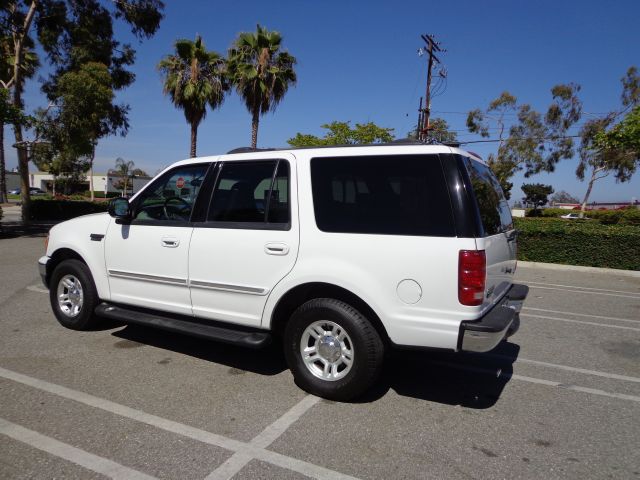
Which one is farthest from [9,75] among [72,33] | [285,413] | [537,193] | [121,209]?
[537,193]

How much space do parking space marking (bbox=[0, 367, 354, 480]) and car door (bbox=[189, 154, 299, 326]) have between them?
1.00 meters

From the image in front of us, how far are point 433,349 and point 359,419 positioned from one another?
0.75m

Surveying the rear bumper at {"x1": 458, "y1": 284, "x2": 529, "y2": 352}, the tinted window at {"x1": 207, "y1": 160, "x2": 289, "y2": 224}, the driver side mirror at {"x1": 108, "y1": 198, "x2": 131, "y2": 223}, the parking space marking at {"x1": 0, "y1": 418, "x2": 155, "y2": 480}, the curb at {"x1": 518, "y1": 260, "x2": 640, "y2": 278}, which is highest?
Result: the tinted window at {"x1": 207, "y1": 160, "x2": 289, "y2": 224}

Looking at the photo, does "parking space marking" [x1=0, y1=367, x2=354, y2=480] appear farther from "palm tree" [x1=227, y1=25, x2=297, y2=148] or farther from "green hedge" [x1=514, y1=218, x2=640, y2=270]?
"palm tree" [x1=227, y1=25, x2=297, y2=148]

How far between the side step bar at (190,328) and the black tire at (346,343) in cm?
28

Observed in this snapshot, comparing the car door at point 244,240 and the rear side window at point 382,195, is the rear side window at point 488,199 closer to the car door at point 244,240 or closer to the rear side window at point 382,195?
the rear side window at point 382,195

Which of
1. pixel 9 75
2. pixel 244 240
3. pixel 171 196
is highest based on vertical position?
pixel 9 75

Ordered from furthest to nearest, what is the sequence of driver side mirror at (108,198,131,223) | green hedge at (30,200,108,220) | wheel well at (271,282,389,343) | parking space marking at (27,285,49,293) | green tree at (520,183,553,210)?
green tree at (520,183,553,210)
green hedge at (30,200,108,220)
parking space marking at (27,285,49,293)
driver side mirror at (108,198,131,223)
wheel well at (271,282,389,343)

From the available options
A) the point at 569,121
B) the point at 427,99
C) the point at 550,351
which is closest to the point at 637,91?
the point at 569,121

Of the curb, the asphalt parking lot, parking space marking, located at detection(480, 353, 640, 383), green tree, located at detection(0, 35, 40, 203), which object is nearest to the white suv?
the asphalt parking lot

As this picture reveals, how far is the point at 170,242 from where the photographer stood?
423 cm

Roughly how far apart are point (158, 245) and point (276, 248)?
1.32 m

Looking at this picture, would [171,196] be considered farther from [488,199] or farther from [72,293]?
[488,199]

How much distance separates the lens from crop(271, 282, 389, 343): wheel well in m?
3.50
